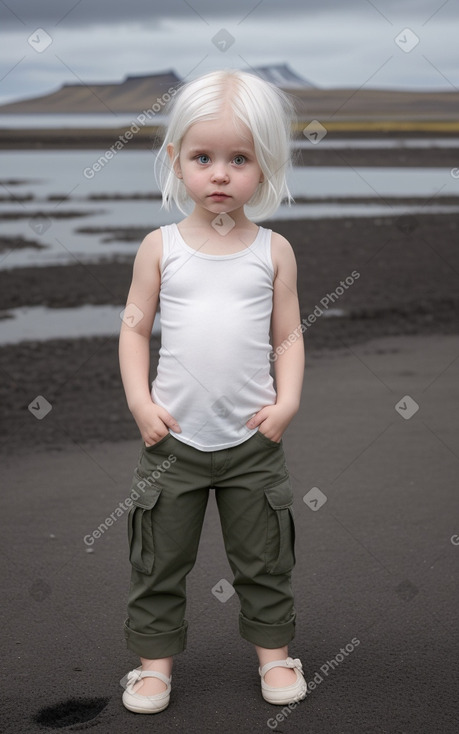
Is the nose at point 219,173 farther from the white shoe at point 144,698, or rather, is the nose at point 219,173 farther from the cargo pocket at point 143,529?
the white shoe at point 144,698

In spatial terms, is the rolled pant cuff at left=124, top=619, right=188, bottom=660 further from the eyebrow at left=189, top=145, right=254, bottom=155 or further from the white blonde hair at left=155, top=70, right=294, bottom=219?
the eyebrow at left=189, top=145, right=254, bottom=155

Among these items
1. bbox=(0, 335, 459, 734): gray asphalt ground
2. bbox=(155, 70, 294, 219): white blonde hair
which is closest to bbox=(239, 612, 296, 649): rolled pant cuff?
bbox=(0, 335, 459, 734): gray asphalt ground

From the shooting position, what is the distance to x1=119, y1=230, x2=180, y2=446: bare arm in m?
2.78

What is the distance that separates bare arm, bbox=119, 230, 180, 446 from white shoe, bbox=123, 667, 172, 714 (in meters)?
0.69

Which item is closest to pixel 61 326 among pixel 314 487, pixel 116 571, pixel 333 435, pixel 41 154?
pixel 333 435

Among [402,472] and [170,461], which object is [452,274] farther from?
[170,461]

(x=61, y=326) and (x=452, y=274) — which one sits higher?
(x=452, y=274)

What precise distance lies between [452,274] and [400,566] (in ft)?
26.1

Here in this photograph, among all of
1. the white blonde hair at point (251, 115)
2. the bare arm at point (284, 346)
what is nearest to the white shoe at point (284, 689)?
the bare arm at point (284, 346)

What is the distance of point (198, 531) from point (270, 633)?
0.38m

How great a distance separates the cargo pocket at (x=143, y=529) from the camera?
2.81 m

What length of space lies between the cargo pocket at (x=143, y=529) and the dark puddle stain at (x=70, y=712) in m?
0.43

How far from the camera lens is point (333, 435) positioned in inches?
214

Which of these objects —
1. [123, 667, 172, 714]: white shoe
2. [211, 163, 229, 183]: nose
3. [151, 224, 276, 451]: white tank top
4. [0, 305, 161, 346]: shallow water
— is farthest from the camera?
[0, 305, 161, 346]: shallow water
